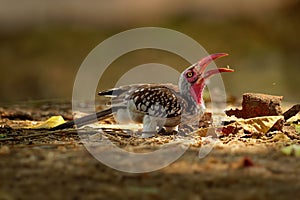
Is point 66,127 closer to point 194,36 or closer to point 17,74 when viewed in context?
point 17,74

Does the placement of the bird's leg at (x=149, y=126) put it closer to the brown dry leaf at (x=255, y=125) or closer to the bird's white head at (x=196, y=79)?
the bird's white head at (x=196, y=79)

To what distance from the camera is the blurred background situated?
35.0ft

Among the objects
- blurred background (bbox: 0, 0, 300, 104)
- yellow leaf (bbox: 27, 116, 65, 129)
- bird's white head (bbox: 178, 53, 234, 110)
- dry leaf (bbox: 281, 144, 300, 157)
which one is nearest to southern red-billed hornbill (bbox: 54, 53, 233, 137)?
bird's white head (bbox: 178, 53, 234, 110)

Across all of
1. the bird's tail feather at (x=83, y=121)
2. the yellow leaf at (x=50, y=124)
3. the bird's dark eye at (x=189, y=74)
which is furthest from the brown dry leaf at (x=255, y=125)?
the yellow leaf at (x=50, y=124)

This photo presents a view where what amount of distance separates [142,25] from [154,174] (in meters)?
8.88

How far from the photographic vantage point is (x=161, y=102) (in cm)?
430

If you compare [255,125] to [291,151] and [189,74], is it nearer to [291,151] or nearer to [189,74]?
[189,74]

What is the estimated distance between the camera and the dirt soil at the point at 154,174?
2.67 metres

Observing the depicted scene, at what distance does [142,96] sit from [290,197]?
6.13 feet

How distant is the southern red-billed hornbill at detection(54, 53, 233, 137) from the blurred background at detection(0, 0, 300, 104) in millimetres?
5555

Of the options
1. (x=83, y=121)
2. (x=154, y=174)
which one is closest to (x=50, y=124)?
(x=83, y=121)

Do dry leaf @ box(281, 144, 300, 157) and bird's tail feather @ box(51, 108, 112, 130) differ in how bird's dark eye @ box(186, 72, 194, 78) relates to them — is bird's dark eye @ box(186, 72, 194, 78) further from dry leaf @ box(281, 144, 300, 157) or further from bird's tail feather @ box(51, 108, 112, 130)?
dry leaf @ box(281, 144, 300, 157)

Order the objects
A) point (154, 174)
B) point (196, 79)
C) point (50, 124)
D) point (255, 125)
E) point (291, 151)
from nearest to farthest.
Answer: point (154, 174)
point (291, 151)
point (255, 125)
point (196, 79)
point (50, 124)

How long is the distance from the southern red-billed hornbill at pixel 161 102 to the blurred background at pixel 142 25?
5.55m
